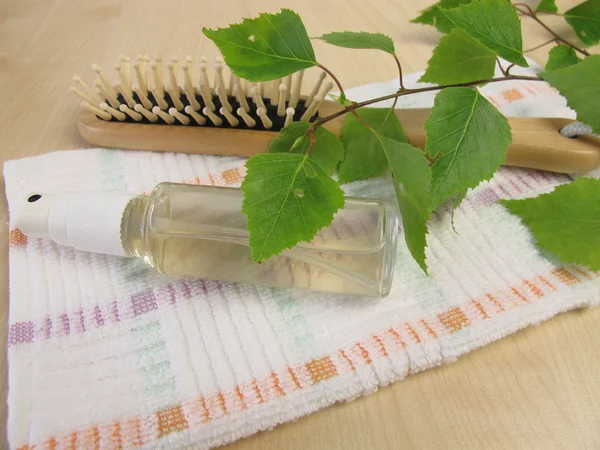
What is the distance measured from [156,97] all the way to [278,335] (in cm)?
19

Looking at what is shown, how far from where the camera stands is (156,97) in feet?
1.16

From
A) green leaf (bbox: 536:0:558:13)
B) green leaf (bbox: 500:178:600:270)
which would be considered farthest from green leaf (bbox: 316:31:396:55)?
green leaf (bbox: 536:0:558:13)

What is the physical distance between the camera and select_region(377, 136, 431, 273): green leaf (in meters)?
0.25

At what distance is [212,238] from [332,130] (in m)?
0.11

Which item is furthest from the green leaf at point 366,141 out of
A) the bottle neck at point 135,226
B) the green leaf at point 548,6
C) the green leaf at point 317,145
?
the green leaf at point 548,6

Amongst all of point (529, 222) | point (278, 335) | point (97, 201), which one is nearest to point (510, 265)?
point (529, 222)

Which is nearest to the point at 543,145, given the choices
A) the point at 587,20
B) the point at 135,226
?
the point at 587,20

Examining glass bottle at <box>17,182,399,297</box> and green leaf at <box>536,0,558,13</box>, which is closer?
glass bottle at <box>17,182,399,297</box>

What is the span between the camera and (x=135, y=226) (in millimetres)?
289

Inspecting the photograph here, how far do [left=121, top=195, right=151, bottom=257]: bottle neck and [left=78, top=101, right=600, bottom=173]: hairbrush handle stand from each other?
84 mm

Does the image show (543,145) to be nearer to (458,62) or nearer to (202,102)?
(458,62)

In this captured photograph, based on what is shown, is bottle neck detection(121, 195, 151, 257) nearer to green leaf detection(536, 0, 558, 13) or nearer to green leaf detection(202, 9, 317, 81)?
green leaf detection(202, 9, 317, 81)

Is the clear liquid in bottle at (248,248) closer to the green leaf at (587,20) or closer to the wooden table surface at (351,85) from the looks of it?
the wooden table surface at (351,85)

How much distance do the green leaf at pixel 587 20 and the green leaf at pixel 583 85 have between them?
181 millimetres
